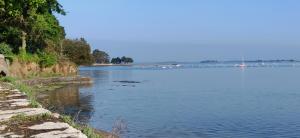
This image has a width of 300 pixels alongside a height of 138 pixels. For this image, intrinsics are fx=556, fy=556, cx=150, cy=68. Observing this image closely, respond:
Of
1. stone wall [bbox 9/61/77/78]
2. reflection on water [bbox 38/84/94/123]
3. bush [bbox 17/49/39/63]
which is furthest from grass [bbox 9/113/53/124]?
bush [bbox 17/49/39/63]

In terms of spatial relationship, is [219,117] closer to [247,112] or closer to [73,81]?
[247,112]

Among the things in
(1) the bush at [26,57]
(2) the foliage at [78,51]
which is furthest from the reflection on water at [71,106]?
(2) the foliage at [78,51]

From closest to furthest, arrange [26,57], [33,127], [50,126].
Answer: [33,127] → [50,126] → [26,57]

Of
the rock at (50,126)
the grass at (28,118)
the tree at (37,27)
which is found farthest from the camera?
the tree at (37,27)

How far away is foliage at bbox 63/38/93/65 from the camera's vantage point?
9582 cm

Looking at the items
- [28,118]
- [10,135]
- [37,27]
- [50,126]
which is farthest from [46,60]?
[10,135]

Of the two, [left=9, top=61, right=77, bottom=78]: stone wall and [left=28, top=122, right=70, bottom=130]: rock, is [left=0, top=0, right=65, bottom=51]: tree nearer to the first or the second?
[left=9, top=61, right=77, bottom=78]: stone wall

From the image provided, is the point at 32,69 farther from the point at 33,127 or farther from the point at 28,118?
the point at 33,127

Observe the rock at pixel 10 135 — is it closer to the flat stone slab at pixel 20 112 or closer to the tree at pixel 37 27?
the flat stone slab at pixel 20 112

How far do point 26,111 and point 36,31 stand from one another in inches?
1576

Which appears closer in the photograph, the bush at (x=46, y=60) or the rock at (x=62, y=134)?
the rock at (x=62, y=134)

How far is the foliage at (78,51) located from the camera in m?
95.8

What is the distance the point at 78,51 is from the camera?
98188 millimetres

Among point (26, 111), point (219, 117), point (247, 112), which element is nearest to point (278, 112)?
point (247, 112)
